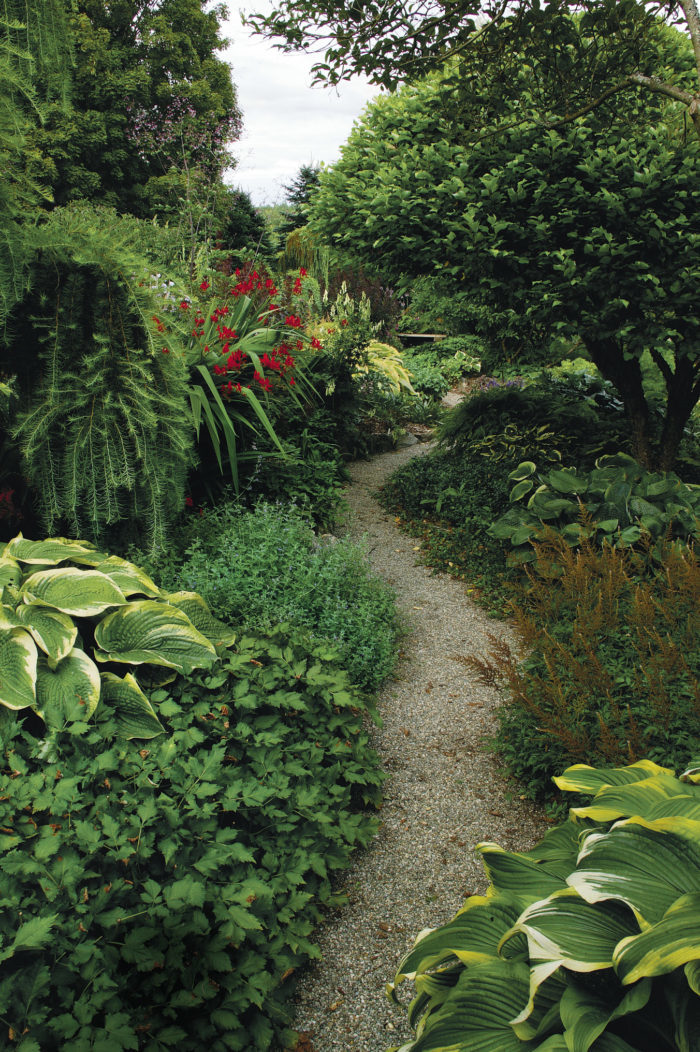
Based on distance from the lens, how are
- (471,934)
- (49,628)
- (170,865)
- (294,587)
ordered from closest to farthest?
(471,934)
(170,865)
(49,628)
(294,587)

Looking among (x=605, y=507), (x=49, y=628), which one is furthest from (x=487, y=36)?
(x=49, y=628)

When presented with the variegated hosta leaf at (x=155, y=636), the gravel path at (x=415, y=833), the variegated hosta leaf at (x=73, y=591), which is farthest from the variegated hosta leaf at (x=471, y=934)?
the variegated hosta leaf at (x=73, y=591)

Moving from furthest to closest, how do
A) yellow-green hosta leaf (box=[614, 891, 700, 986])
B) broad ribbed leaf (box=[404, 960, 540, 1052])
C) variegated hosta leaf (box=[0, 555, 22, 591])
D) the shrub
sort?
1. variegated hosta leaf (box=[0, 555, 22, 591])
2. the shrub
3. broad ribbed leaf (box=[404, 960, 540, 1052])
4. yellow-green hosta leaf (box=[614, 891, 700, 986])

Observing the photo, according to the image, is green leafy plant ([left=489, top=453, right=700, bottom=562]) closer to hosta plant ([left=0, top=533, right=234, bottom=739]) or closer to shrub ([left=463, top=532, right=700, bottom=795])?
shrub ([left=463, top=532, right=700, bottom=795])

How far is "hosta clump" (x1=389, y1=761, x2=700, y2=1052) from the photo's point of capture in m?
0.87

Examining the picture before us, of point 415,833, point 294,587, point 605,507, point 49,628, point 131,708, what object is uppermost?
point 605,507

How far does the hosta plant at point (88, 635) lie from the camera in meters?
1.99

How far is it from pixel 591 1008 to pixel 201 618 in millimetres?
1899

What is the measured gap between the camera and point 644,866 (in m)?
1.03

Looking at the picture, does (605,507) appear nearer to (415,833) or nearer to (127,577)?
(415,833)

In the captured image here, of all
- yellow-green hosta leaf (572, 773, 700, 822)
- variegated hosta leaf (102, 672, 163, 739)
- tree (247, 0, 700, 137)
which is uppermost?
tree (247, 0, 700, 137)

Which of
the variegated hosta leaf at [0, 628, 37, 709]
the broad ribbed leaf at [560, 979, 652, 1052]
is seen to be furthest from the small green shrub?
the broad ribbed leaf at [560, 979, 652, 1052]

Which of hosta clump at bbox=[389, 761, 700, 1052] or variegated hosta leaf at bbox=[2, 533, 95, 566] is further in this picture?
variegated hosta leaf at bbox=[2, 533, 95, 566]

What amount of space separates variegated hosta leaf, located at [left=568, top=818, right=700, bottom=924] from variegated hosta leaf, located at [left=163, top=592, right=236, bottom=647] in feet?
5.46
